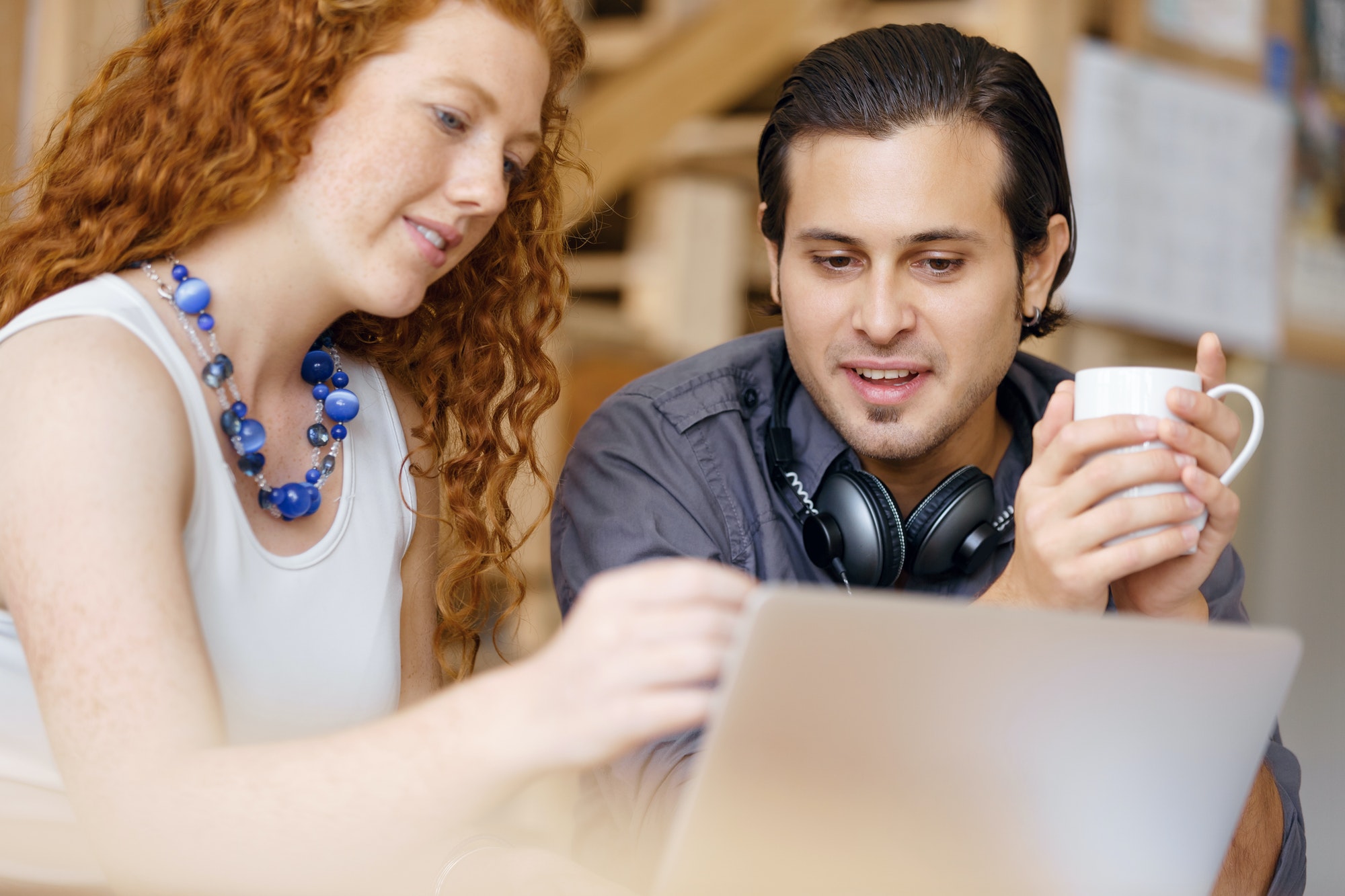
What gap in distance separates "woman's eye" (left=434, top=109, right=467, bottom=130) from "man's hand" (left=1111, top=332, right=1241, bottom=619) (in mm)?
552

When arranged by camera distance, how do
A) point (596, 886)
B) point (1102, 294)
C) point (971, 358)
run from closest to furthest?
1. point (596, 886)
2. point (971, 358)
3. point (1102, 294)

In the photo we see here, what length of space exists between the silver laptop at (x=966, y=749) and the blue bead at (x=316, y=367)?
62cm

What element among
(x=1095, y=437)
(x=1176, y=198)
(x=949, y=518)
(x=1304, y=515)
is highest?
(x=1095, y=437)

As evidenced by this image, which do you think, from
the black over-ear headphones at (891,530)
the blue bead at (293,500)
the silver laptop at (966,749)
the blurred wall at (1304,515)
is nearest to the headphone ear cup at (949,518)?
the black over-ear headphones at (891,530)

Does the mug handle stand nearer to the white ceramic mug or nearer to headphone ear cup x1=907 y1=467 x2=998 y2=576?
the white ceramic mug

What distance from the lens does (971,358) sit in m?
1.33

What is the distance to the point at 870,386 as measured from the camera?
1.33m

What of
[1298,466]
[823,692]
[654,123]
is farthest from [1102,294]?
[823,692]

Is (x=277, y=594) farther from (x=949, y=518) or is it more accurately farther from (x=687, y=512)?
(x=949, y=518)

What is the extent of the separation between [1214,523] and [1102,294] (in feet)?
4.62

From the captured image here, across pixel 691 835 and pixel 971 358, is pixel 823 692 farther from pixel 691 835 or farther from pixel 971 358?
pixel 971 358

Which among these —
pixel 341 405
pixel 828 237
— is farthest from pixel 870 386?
pixel 341 405

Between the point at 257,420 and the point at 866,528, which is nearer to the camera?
the point at 257,420

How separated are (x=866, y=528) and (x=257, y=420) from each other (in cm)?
56
